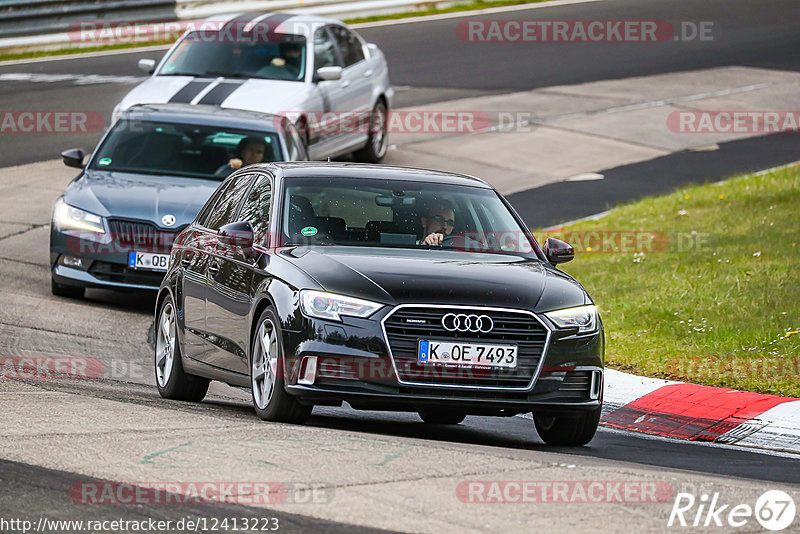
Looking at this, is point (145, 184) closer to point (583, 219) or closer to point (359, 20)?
point (583, 219)

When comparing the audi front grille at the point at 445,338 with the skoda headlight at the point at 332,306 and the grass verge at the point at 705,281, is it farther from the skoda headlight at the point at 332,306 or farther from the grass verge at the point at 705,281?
the grass verge at the point at 705,281

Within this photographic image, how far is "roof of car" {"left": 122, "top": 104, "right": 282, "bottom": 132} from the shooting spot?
14625 mm

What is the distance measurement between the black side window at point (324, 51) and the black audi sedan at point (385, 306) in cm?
927

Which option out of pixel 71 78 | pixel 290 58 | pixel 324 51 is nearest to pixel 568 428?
pixel 290 58

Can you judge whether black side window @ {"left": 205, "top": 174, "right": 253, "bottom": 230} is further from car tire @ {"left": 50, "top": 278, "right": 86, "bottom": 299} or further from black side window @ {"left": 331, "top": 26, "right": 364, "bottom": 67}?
black side window @ {"left": 331, "top": 26, "right": 364, "bottom": 67}

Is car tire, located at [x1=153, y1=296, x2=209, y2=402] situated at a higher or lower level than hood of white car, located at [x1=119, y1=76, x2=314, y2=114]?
lower

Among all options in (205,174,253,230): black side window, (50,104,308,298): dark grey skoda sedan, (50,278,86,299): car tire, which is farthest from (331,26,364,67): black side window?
(205,174,253,230): black side window

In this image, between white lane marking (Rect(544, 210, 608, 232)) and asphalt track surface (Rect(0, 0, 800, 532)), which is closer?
asphalt track surface (Rect(0, 0, 800, 532))

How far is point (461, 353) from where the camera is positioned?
7801mm

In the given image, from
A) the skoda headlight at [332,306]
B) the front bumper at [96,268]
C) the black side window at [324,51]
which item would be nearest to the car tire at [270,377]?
the skoda headlight at [332,306]

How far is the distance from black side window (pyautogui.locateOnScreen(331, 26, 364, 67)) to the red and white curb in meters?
9.91

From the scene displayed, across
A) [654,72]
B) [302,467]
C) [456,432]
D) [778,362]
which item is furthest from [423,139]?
[302,467]

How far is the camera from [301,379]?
309 inches

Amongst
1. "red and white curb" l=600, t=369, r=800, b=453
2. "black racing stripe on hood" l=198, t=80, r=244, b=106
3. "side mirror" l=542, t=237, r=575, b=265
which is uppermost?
"side mirror" l=542, t=237, r=575, b=265
